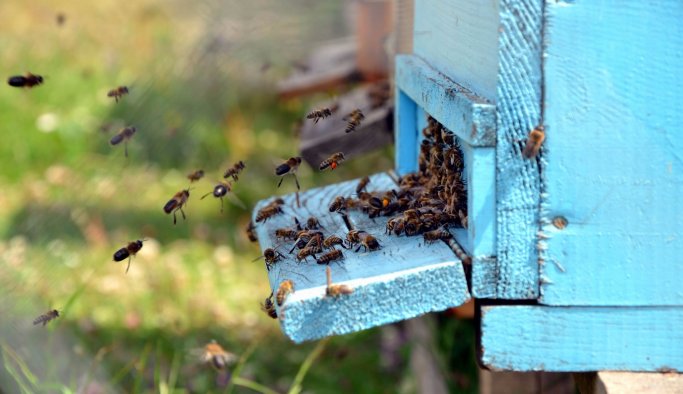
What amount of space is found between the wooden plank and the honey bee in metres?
0.45

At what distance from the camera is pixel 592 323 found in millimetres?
2260

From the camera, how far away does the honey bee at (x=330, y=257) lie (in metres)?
2.38

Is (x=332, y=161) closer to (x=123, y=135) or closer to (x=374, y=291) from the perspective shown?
(x=374, y=291)

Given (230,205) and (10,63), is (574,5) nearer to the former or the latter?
(230,205)

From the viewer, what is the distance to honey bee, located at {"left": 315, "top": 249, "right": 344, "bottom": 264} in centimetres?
238

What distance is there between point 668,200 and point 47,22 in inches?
381

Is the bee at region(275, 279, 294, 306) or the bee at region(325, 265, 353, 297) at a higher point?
the bee at region(325, 265, 353, 297)

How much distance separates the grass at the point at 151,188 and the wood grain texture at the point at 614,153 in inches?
47.7

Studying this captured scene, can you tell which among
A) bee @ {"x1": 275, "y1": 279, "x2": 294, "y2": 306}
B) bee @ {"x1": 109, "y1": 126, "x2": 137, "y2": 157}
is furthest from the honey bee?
bee @ {"x1": 109, "y1": 126, "x2": 137, "y2": 157}

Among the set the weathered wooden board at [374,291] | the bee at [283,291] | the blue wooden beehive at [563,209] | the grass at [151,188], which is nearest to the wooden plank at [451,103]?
the blue wooden beehive at [563,209]

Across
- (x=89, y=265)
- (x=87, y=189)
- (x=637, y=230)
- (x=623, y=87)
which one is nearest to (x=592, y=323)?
(x=637, y=230)

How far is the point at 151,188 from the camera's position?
7703 millimetres

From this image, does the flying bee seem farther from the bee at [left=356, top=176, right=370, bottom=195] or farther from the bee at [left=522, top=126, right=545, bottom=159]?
the bee at [left=522, top=126, right=545, bottom=159]

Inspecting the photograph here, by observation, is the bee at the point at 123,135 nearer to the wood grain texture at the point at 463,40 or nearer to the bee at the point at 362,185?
the bee at the point at 362,185
